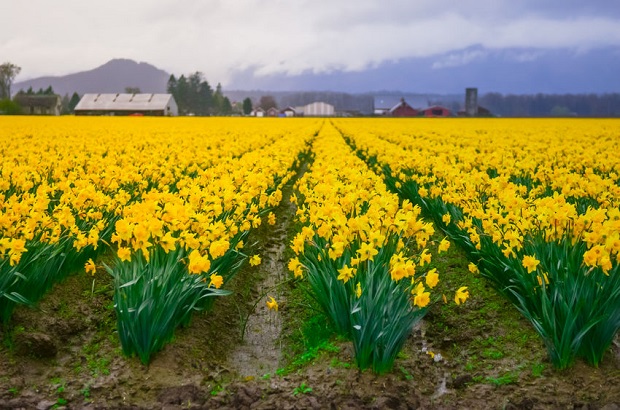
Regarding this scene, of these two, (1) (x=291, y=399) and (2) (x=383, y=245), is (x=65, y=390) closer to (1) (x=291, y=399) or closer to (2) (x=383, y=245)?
(1) (x=291, y=399)

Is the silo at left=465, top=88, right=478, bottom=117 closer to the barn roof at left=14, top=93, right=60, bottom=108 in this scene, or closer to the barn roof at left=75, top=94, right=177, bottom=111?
the barn roof at left=75, top=94, right=177, bottom=111

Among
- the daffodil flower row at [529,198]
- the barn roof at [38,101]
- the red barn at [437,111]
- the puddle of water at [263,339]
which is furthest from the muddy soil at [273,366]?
the red barn at [437,111]

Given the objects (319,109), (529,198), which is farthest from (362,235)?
(319,109)

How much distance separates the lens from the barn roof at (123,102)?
9569cm

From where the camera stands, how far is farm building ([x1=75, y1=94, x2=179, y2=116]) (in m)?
92.9

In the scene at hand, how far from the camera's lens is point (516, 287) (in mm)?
5898

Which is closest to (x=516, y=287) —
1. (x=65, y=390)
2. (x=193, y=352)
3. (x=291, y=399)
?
(x=291, y=399)

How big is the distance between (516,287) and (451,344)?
82 centimetres

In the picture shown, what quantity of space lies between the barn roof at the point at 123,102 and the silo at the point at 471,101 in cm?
4971

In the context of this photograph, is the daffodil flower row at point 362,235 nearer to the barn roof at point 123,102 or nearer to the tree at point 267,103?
the barn roof at point 123,102

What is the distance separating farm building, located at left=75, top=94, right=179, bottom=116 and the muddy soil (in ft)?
287

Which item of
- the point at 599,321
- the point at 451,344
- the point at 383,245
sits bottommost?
the point at 451,344

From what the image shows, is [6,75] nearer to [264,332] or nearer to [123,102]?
[123,102]

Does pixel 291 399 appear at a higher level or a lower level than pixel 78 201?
lower
